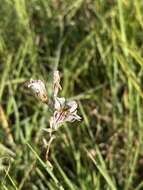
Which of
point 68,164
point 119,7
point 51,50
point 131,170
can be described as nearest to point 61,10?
point 51,50

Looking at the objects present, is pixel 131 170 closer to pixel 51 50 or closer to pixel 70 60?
pixel 70 60

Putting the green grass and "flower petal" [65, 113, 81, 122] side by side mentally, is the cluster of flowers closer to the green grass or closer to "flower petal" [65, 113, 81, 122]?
"flower petal" [65, 113, 81, 122]

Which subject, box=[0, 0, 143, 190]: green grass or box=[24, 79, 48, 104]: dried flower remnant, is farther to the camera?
box=[0, 0, 143, 190]: green grass

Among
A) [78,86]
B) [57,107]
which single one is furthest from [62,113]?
[78,86]

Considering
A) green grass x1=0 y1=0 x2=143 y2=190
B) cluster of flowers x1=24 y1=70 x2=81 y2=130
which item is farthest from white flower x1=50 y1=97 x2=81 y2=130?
green grass x1=0 y1=0 x2=143 y2=190

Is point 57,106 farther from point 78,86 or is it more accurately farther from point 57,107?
point 78,86

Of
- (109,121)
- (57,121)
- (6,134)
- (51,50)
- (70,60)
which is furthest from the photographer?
(51,50)
